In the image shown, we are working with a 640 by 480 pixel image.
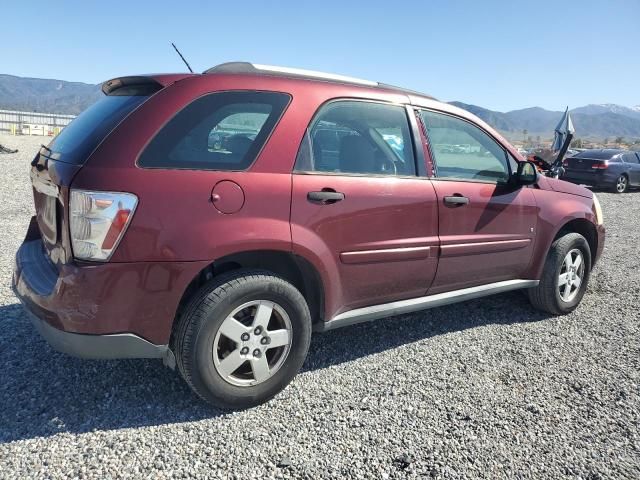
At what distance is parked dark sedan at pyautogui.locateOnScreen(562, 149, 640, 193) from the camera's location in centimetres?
1597

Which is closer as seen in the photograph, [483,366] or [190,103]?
[190,103]

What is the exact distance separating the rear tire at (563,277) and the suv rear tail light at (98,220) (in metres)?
3.43

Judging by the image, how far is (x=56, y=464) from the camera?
221 cm

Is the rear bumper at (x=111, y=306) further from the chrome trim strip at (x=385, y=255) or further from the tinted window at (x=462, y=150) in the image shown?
the tinted window at (x=462, y=150)

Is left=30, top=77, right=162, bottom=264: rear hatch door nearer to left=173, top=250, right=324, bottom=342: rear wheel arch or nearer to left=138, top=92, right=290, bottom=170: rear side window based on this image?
left=138, top=92, right=290, bottom=170: rear side window

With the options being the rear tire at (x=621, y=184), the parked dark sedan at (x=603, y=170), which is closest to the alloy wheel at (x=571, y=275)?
the parked dark sedan at (x=603, y=170)

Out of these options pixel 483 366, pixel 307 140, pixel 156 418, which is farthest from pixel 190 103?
pixel 483 366

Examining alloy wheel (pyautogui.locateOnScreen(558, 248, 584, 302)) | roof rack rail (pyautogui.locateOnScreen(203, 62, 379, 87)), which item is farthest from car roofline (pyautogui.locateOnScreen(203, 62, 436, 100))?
alloy wheel (pyautogui.locateOnScreen(558, 248, 584, 302))

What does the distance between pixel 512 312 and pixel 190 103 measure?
335 cm

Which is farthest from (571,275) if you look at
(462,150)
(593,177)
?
(593,177)

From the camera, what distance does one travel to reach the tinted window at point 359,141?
9.45ft

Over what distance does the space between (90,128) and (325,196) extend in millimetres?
1294

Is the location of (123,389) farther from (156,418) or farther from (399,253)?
(399,253)

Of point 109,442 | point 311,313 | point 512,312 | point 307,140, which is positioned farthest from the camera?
point 512,312
